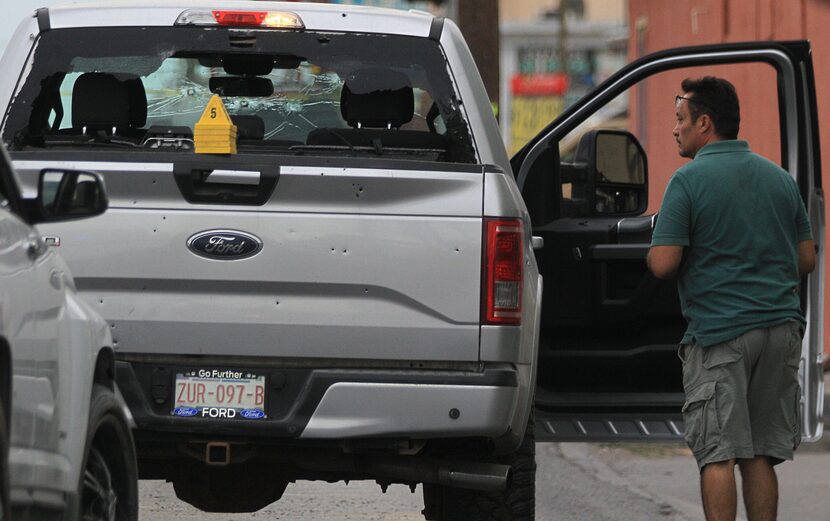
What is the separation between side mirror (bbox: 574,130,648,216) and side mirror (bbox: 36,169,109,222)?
3.16 metres

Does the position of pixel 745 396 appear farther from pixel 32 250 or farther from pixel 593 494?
pixel 593 494

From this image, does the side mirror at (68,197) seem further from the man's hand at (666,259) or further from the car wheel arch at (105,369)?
the man's hand at (666,259)

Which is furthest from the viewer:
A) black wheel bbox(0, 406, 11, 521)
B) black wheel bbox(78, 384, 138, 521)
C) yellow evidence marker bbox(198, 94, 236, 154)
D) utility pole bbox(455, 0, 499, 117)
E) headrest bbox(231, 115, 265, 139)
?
utility pole bbox(455, 0, 499, 117)

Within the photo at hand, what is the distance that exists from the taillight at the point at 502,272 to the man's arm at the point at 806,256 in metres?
1.29

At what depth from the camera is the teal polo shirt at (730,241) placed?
235 inches

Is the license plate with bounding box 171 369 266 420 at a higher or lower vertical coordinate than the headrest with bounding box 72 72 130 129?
lower

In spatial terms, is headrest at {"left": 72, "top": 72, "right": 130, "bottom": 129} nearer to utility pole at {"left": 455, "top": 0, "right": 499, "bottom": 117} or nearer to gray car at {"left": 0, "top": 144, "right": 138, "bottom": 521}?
gray car at {"left": 0, "top": 144, "right": 138, "bottom": 521}

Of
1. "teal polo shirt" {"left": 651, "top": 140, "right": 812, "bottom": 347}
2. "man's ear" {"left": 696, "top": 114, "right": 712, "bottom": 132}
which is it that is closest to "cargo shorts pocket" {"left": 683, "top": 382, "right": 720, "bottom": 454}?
"teal polo shirt" {"left": 651, "top": 140, "right": 812, "bottom": 347}

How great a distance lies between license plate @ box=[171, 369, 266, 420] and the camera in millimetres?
5512

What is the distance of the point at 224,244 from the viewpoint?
548 centimetres

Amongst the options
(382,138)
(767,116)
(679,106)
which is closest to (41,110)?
(382,138)

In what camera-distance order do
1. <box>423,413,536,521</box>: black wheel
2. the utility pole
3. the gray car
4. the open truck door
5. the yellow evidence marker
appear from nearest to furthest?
the gray car → the yellow evidence marker → <box>423,413,536,521</box>: black wheel → the open truck door → the utility pole

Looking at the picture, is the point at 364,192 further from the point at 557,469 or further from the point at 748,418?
the point at 557,469

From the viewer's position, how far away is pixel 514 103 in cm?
6888
